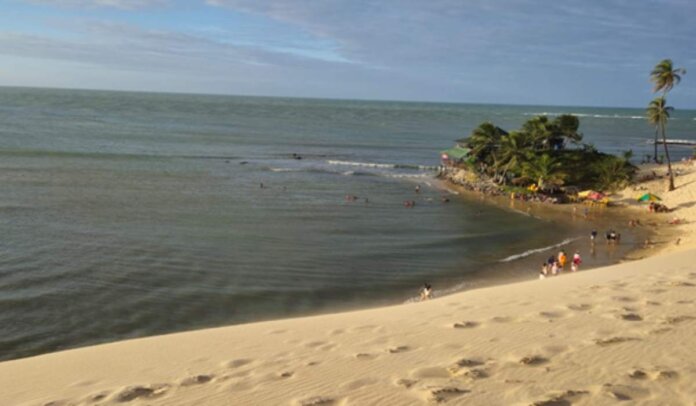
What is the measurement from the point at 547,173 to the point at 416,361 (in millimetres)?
37430

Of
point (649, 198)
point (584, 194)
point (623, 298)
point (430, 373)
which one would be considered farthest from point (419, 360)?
point (649, 198)

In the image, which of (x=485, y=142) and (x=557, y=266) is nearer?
(x=557, y=266)

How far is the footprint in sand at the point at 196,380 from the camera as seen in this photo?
8.99m

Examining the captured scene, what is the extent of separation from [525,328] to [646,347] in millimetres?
2109

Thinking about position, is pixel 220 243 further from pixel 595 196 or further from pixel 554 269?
pixel 595 196

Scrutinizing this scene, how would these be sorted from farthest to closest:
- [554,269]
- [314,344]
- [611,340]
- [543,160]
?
[543,160] → [554,269] → [314,344] → [611,340]

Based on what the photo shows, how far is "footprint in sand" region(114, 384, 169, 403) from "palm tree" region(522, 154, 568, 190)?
39424mm

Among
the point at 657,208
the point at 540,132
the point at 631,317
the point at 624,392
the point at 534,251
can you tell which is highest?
the point at 540,132

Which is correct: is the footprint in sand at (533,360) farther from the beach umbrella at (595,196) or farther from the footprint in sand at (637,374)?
the beach umbrella at (595,196)

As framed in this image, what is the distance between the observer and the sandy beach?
816 cm

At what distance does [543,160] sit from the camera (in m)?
44.0

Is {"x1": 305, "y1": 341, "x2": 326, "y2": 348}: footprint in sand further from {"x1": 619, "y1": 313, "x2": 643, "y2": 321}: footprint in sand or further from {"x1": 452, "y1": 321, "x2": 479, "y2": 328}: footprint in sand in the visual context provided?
{"x1": 619, "y1": 313, "x2": 643, "y2": 321}: footprint in sand

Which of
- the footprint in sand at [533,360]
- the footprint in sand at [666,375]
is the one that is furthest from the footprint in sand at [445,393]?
the footprint in sand at [666,375]

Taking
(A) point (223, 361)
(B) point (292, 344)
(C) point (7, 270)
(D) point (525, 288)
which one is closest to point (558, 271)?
(D) point (525, 288)
